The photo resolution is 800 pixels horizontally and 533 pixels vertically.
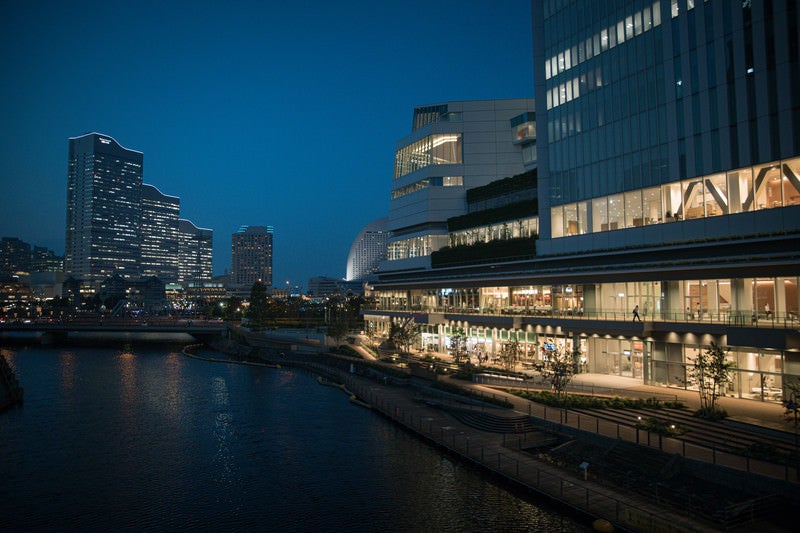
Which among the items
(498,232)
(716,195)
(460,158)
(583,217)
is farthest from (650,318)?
(460,158)

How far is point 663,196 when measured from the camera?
159ft

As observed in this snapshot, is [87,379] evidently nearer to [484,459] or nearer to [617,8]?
[484,459]

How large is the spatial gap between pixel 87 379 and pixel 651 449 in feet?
233

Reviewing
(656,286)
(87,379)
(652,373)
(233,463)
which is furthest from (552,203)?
(87,379)

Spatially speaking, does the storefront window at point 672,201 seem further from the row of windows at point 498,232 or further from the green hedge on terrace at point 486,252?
the row of windows at point 498,232

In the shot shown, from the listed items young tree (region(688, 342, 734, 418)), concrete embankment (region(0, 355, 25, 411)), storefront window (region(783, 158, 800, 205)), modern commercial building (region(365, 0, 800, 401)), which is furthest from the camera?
concrete embankment (region(0, 355, 25, 411))

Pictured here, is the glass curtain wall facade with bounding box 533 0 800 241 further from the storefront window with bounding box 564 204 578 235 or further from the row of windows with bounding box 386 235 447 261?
the row of windows with bounding box 386 235 447 261

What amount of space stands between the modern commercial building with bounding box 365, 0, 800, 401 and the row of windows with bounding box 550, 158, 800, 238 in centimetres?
11

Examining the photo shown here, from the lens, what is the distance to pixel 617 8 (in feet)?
177

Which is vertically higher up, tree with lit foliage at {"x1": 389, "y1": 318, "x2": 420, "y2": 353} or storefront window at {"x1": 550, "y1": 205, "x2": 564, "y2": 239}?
storefront window at {"x1": 550, "y1": 205, "x2": 564, "y2": 239}

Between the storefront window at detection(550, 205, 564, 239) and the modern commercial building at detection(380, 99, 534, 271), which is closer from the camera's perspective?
the storefront window at detection(550, 205, 564, 239)

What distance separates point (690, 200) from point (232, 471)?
4112 centimetres

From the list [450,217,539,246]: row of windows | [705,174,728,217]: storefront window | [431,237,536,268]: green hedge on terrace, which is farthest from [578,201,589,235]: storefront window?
[705,174,728,217]: storefront window

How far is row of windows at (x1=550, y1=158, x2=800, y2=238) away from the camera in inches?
1567
